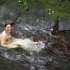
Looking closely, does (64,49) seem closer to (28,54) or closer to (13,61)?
(28,54)

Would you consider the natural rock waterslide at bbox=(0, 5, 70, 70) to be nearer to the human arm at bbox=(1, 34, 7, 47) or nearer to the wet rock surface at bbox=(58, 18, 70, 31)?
the wet rock surface at bbox=(58, 18, 70, 31)

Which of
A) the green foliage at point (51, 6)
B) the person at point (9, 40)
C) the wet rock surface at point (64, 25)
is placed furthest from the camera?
the green foliage at point (51, 6)

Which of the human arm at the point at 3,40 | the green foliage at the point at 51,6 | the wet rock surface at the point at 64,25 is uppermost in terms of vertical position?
the human arm at the point at 3,40

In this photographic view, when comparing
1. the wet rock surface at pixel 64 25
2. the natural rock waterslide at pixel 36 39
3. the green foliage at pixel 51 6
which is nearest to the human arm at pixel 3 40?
the natural rock waterslide at pixel 36 39

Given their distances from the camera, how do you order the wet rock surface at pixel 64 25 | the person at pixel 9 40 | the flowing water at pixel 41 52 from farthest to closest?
1. the wet rock surface at pixel 64 25
2. the person at pixel 9 40
3. the flowing water at pixel 41 52

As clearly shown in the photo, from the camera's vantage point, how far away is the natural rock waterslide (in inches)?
350

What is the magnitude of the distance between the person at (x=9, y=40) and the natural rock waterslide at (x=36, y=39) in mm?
279

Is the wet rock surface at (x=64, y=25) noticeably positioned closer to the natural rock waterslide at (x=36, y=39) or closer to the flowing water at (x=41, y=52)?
the natural rock waterslide at (x=36, y=39)

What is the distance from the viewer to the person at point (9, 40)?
982 centimetres

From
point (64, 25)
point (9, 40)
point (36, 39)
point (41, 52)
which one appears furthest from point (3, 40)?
point (64, 25)

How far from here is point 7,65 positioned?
340 inches

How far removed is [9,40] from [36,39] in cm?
115

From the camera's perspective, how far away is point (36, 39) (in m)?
10.6

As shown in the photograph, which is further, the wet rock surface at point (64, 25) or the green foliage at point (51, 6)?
the green foliage at point (51, 6)
